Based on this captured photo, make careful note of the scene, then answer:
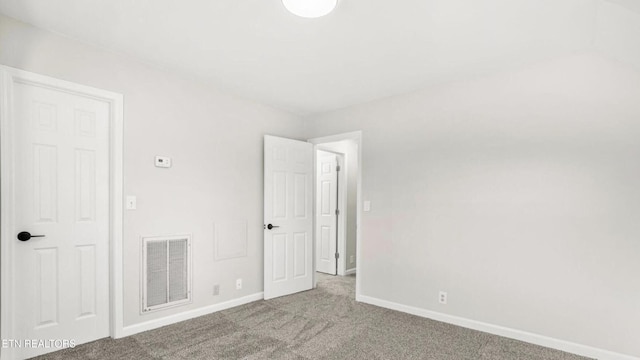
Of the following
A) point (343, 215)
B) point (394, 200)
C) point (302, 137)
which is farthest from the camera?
point (343, 215)

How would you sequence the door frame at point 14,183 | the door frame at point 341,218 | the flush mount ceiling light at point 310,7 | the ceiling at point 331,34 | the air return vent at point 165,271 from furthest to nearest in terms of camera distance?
the door frame at point 341,218, the air return vent at point 165,271, the door frame at point 14,183, the ceiling at point 331,34, the flush mount ceiling light at point 310,7

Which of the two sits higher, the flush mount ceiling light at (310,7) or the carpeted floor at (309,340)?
the flush mount ceiling light at (310,7)

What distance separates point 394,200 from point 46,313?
330 centimetres

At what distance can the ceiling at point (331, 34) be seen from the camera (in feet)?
6.84

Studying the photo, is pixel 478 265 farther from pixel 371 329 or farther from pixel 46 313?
pixel 46 313

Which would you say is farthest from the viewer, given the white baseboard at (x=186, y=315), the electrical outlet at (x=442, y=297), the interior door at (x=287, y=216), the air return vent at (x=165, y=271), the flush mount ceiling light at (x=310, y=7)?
the interior door at (x=287, y=216)

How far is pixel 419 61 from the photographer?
2.85 m

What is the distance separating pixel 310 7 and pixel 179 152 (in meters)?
2.01

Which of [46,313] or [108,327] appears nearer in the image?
[46,313]

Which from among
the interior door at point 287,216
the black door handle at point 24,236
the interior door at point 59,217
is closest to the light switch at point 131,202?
the interior door at point 59,217

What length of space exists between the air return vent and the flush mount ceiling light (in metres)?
2.36

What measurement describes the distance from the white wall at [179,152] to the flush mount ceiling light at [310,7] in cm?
175

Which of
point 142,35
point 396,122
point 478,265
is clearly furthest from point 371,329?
→ point 142,35

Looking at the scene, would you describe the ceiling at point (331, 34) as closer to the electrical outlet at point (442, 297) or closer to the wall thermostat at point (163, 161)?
the wall thermostat at point (163, 161)
